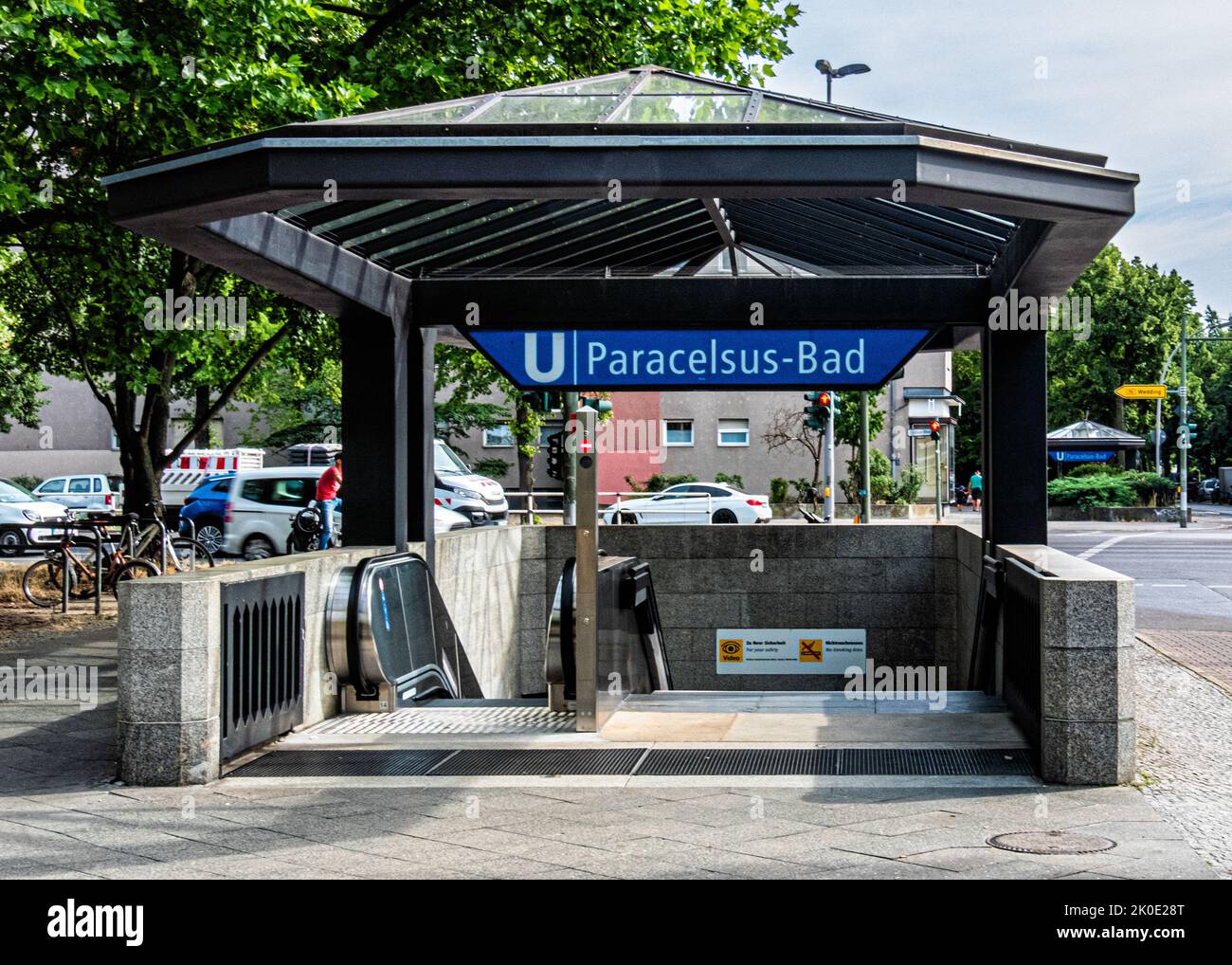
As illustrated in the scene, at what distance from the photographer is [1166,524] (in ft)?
143

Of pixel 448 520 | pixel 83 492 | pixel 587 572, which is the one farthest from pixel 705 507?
pixel 587 572

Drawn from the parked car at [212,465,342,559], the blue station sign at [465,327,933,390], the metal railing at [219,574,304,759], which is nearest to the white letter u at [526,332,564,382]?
the blue station sign at [465,327,933,390]

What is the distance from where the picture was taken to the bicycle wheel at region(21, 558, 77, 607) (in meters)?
16.5

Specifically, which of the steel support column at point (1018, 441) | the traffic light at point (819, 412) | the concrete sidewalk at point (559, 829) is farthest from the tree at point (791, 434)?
the concrete sidewalk at point (559, 829)

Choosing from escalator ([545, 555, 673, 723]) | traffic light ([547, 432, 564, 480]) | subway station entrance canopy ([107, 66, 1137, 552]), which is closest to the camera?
subway station entrance canopy ([107, 66, 1137, 552])

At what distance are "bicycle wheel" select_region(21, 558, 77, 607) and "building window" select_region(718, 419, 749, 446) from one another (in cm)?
3159

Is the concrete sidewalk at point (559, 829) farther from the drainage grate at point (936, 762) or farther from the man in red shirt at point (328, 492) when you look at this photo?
the man in red shirt at point (328, 492)

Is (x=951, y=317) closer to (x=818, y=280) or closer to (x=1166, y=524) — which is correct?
(x=818, y=280)

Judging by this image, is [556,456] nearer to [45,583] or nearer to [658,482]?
[45,583]

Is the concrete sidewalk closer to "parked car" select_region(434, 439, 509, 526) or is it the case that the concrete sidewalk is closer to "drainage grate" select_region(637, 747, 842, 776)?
"drainage grate" select_region(637, 747, 842, 776)
